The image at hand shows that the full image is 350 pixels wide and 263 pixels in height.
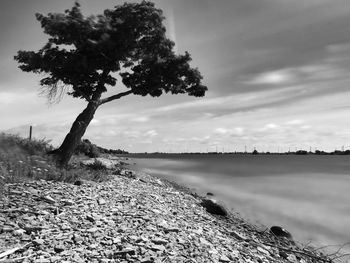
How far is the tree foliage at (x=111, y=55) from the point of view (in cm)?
1689

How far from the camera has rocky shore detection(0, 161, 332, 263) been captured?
5527 mm

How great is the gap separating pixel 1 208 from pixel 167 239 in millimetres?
4080

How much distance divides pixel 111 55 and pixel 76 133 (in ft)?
17.6

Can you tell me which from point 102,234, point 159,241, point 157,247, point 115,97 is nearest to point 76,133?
point 115,97

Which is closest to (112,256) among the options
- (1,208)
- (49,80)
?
(1,208)

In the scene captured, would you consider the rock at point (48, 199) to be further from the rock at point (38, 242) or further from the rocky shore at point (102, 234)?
the rock at point (38, 242)

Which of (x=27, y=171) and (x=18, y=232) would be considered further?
(x=27, y=171)

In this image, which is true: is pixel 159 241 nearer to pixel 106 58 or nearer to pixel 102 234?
pixel 102 234

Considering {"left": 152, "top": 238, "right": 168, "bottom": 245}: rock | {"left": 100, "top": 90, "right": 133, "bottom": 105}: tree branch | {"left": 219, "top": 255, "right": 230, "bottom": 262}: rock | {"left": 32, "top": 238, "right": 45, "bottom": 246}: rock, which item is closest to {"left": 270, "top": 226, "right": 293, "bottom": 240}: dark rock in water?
{"left": 219, "top": 255, "right": 230, "bottom": 262}: rock

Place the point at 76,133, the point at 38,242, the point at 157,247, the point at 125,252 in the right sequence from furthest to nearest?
1. the point at 76,133
2. the point at 157,247
3. the point at 125,252
4. the point at 38,242

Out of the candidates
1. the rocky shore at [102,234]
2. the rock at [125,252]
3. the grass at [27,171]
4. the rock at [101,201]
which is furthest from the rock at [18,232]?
the rock at [101,201]

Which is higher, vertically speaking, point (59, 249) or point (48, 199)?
point (48, 199)

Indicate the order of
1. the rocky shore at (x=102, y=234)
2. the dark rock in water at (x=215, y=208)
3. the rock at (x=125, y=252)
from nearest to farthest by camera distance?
1. the rocky shore at (x=102, y=234)
2. the rock at (x=125, y=252)
3. the dark rock in water at (x=215, y=208)

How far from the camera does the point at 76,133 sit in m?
17.5
